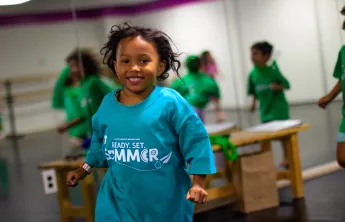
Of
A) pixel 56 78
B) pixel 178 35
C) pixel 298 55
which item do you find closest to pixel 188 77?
pixel 178 35

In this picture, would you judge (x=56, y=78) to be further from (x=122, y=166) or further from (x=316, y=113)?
(x=316, y=113)

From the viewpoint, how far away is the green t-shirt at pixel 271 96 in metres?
4.75

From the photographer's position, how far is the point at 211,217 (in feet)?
11.5

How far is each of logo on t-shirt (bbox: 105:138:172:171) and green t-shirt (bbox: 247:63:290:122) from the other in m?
3.14

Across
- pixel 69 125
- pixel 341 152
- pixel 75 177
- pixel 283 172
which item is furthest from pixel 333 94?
pixel 75 177

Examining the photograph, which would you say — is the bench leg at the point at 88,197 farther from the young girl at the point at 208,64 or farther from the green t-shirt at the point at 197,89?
the young girl at the point at 208,64

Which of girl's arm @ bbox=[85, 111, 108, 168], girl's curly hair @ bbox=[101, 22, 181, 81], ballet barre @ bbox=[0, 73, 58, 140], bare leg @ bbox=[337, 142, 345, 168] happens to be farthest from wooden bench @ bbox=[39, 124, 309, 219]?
girl's curly hair @ bbox=[101, 22, 181, 81]

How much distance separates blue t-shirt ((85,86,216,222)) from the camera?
5.66 feet

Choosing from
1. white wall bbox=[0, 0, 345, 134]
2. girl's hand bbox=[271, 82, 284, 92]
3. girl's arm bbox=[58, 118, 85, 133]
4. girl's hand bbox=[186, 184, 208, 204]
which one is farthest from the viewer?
white wall bbox=[0, 0, 345, 134]

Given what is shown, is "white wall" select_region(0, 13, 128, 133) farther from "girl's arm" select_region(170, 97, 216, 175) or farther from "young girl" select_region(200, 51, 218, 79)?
"young girl" select_region(200, 51, 218, 79)

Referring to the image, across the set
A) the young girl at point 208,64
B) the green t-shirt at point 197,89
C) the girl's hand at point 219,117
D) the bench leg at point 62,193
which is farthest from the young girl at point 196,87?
the bench leg at point 62,193

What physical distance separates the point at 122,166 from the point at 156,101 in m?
0.25

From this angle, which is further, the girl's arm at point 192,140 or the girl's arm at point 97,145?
the girl's arm at point 97,145

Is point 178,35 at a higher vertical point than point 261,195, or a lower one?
higher
